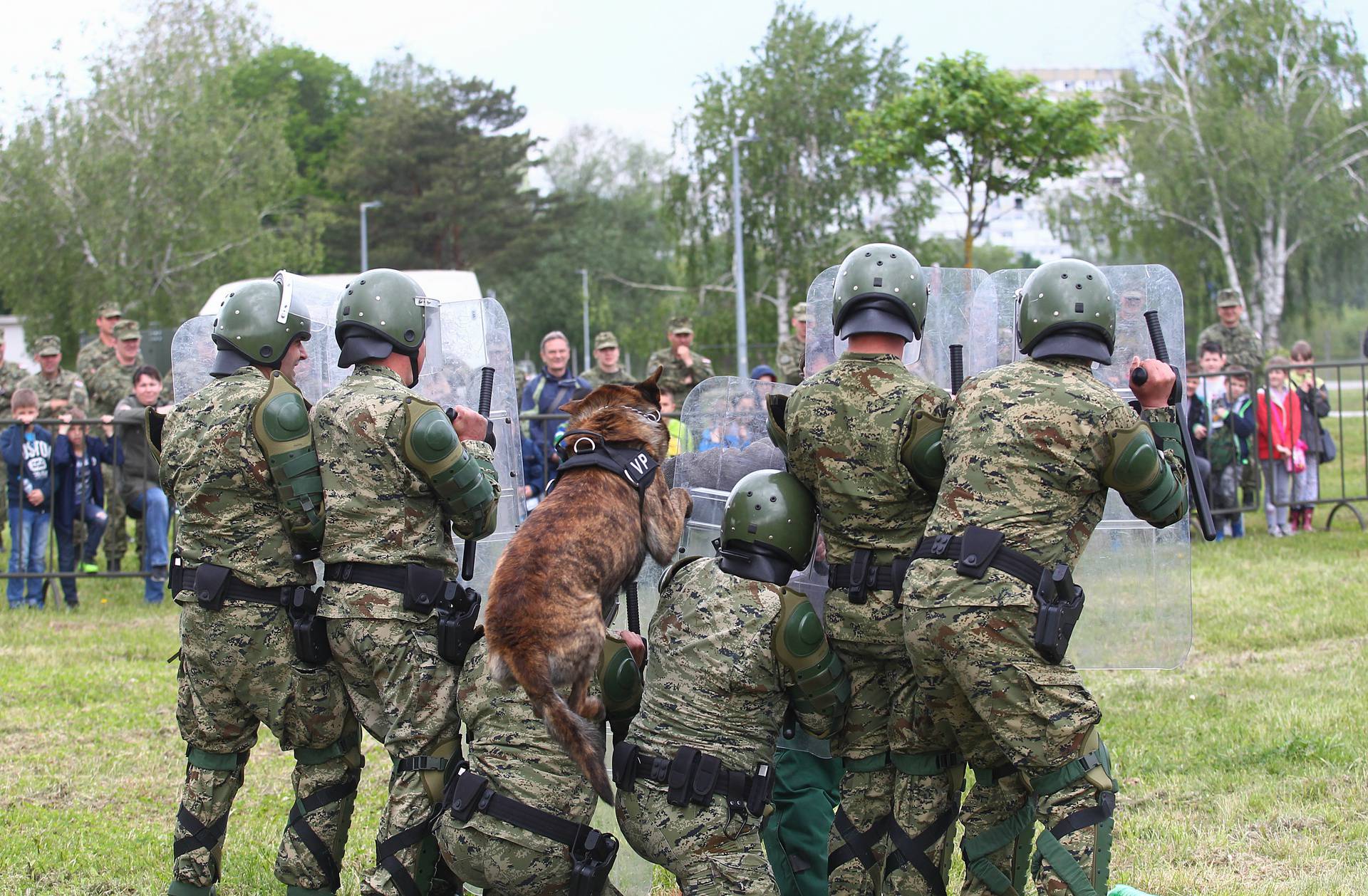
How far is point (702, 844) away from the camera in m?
3.82

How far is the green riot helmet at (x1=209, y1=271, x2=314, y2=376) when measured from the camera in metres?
4.92

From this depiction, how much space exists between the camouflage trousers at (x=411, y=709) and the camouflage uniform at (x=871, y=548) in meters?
1.41

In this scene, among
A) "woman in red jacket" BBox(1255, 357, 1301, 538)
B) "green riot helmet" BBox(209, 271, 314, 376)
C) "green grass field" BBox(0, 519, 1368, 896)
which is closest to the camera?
"green riot helmet" BBox(209, 271, 314, 376)

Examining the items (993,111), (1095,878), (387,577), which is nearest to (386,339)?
(387,577)

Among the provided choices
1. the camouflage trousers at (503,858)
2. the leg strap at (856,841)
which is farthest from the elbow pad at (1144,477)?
the camouflage trousers at (503,858)

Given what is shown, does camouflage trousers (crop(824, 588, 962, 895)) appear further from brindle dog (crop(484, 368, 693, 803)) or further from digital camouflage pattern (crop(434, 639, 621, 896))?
digital camouflage pattern (crop(434, 639, 621, 896))

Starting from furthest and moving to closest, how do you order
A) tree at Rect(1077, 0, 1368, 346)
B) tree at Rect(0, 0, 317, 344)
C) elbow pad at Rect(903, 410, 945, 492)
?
tree at Rect(1077, 0, 1368, 346) < tree at Rect(0, 0, 317, 344) < elbow pad at Rect(903, 410, 945, 492)

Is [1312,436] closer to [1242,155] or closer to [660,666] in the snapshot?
[660,666]

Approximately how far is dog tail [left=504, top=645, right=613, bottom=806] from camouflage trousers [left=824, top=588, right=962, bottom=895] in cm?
101

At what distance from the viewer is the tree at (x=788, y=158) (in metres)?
40.2

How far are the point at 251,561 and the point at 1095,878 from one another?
319 cm

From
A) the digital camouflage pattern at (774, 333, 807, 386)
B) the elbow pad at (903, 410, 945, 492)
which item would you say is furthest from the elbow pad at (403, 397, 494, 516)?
the digital camouflage pattern at (774, 333, 807, 386)

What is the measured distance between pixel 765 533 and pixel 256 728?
2227 mm

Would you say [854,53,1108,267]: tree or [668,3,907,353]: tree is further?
[668,3,907,353]: tree
